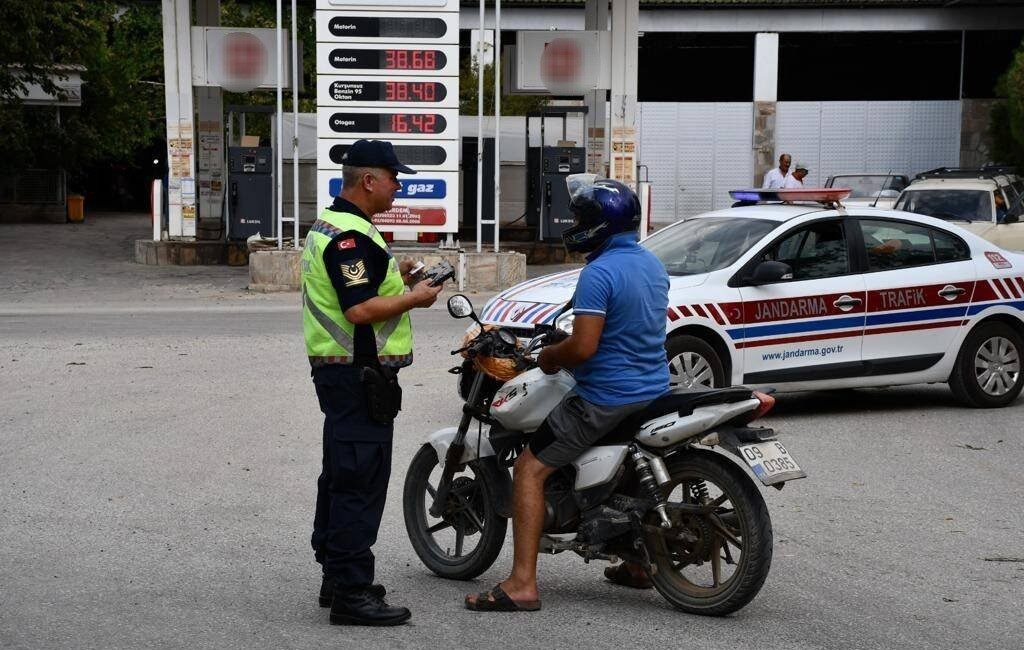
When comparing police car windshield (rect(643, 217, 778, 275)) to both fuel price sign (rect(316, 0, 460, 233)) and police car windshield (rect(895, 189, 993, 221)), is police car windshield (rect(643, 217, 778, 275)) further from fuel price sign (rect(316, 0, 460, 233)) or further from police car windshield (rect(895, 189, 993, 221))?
police car windshield (rect(895, 189, 993, 221))

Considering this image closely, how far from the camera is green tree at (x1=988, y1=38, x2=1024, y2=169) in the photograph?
30.5 metres

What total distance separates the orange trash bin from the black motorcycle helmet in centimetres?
3348

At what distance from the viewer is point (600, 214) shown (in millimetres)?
5414

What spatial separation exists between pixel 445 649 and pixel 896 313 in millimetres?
5962

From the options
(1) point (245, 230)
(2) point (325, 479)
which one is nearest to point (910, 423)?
(2) point (325, 479)

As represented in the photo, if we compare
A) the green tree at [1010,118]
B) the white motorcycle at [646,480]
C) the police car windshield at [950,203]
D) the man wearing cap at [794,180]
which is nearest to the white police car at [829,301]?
the white motorcycle at [646,480]

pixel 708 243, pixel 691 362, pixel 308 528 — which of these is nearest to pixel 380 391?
pixel 308 528

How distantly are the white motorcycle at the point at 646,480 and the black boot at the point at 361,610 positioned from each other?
2.12 feet

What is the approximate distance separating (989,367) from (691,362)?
2547 mm

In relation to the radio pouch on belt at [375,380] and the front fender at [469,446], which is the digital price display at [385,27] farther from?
the radio pouch on belt at [375,380]

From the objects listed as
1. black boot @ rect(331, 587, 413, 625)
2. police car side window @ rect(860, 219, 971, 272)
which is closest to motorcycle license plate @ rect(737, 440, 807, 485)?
black boot @ rect(331, 587, 413, 625)

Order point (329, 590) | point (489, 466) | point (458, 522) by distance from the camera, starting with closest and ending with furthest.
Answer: point (329, 590) → point (489, 466) → point (458, 522)

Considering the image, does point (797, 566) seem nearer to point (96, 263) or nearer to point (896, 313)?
point (896, 313)

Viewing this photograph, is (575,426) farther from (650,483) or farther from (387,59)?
(387,59)
